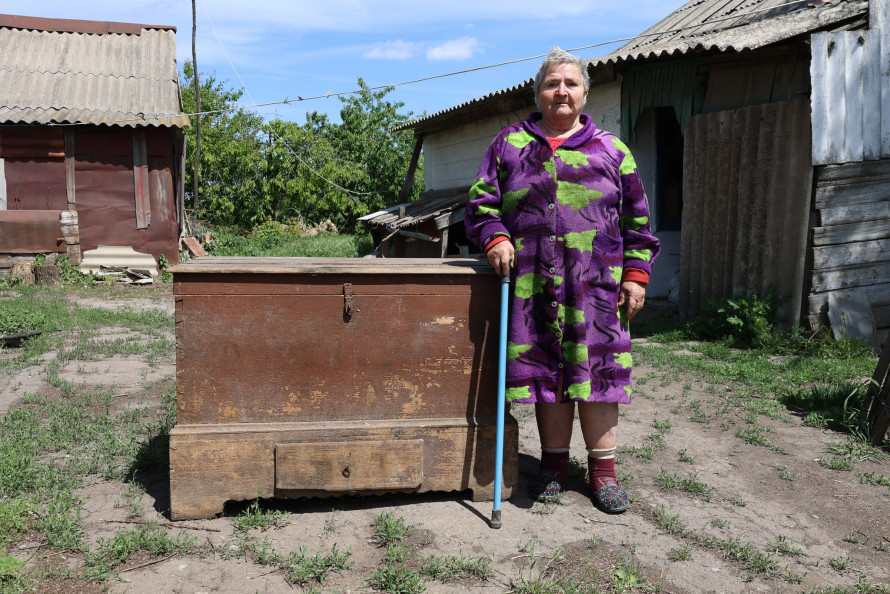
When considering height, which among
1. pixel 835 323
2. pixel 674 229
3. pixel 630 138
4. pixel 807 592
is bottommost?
pixel 807 592

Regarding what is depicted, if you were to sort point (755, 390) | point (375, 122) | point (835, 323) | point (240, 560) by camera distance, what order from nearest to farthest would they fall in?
point (240, 560), point (755, 390), point (835, 323), point (375, 122)

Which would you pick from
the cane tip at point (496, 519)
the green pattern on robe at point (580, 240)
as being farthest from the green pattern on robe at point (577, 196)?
the cane tip at point (496, 519)

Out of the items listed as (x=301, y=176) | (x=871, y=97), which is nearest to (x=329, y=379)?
(x=871, y=97)

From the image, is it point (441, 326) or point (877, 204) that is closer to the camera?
point (441, 326)

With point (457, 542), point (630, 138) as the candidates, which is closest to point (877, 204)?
point (630, 138)

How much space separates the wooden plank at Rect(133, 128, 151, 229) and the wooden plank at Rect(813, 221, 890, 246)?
390 inches

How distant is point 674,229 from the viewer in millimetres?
8875

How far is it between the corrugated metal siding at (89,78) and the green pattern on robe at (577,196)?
9.94m

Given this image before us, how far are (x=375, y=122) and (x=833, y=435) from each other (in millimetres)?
20917

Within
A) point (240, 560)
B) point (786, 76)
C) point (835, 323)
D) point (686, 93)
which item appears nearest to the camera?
point (240, 560)

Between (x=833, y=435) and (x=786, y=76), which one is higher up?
(x=786, y=76)

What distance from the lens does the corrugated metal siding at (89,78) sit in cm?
1145

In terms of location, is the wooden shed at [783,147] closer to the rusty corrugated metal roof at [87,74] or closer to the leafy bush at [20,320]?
the leafy bush at [20,320]

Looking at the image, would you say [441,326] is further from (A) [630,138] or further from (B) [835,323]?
(A) [630,138]
